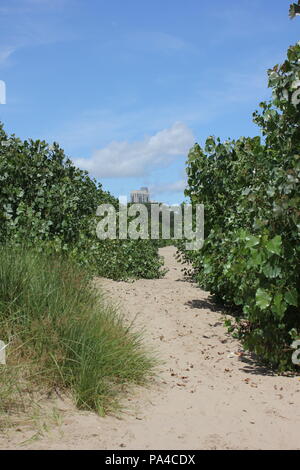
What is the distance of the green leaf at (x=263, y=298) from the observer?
16.8 feet

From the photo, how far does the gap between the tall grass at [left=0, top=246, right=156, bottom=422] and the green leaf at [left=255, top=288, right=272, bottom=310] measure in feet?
3.82

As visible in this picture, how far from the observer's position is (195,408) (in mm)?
4477

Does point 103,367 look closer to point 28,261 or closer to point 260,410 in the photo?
point 260,410

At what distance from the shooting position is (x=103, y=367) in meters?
4.59

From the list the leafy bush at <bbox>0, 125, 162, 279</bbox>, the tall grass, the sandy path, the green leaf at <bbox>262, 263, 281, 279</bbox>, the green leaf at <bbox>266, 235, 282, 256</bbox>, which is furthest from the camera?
the leafy bush at <bbox>0, 125, 162, 279</bbox>

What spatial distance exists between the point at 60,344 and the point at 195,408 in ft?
4.20

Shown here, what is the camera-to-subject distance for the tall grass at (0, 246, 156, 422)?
4409 millimetres

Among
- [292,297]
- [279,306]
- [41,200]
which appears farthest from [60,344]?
[41,200]

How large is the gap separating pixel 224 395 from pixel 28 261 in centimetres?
264

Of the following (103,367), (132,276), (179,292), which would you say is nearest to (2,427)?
(103,367)

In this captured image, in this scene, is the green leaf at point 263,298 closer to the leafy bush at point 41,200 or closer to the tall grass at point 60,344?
the tall grass at point 60,344

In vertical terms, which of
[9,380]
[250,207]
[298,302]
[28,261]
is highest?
[250,207]

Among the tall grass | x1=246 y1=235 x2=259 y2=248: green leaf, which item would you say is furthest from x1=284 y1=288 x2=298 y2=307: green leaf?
the tall grass

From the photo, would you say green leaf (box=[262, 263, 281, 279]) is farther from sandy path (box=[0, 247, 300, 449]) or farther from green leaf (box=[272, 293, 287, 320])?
sandy path (box=[0, 247, 300, 449])
